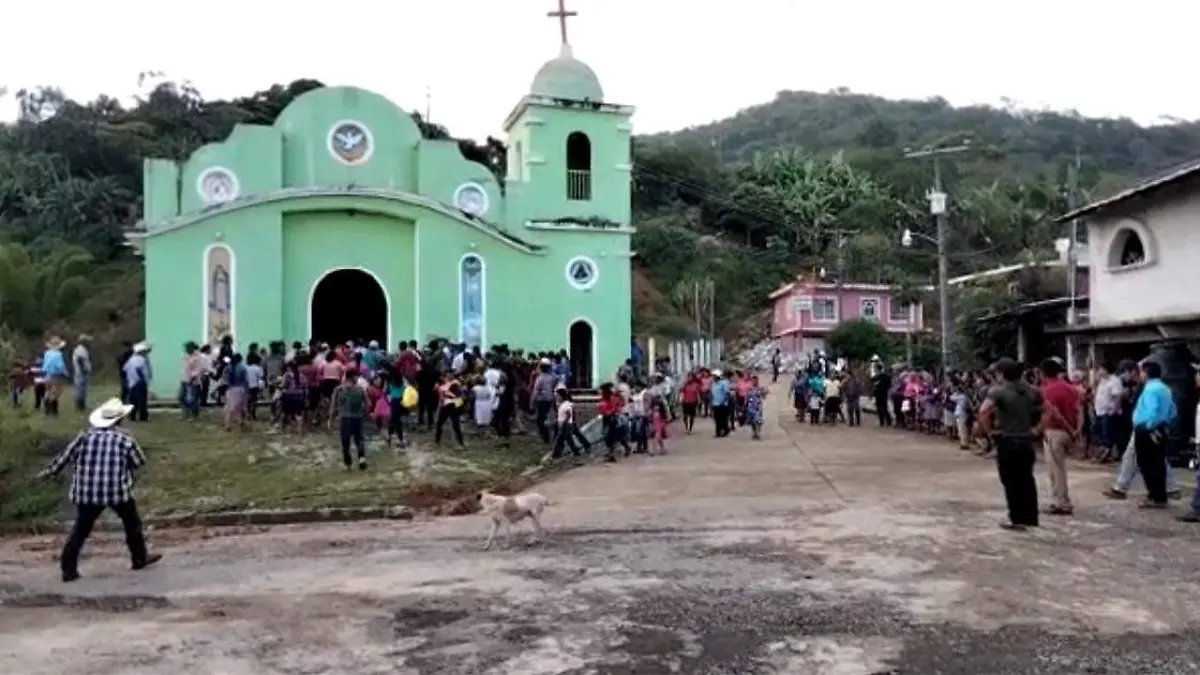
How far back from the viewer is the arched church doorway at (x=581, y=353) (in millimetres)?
28750

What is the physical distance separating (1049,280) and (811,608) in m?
30.6

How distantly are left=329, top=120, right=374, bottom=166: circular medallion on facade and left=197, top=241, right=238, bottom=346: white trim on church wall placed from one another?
3398 millimetres

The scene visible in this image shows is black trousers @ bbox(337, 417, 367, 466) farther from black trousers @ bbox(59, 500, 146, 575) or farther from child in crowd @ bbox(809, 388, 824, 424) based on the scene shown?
child in crowd @ bbox(809, 388, 824, 424)

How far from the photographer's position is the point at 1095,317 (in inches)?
876

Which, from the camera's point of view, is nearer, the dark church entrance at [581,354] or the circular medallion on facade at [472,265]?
the circular medallion on facade at [472,265]

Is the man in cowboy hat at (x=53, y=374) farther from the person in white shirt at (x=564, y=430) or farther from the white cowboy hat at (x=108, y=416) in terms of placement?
the white cowboy hat at (x=108, y=416)

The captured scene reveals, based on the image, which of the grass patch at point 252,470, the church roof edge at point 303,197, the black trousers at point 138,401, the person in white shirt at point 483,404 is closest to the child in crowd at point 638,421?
the grass patch at point 252,470

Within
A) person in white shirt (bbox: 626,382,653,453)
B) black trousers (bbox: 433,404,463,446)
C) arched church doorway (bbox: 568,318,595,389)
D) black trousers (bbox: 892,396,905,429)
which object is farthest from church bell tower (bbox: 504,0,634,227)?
black trousers (bbox: 433,404,463,446)

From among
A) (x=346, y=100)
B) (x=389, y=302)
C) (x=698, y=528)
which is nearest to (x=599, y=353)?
(x=389, y=302)

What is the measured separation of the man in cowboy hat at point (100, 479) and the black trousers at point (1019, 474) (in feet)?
25.3

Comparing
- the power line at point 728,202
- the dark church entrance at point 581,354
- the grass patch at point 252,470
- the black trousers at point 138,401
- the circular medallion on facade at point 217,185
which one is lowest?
the grass patch at point 252,470

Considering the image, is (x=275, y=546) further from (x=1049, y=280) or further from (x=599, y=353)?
(x=1049, y=280)

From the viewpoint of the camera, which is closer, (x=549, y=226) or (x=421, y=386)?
(x=421, y=386)

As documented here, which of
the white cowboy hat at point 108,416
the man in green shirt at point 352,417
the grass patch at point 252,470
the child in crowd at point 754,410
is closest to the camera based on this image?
the white cowboy hat at point 108,416
